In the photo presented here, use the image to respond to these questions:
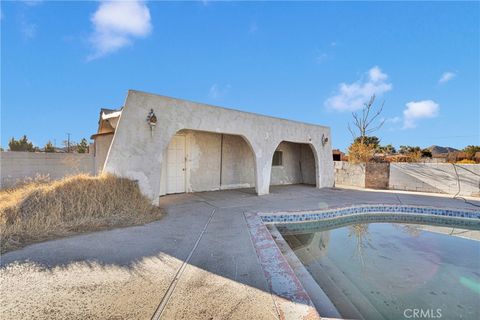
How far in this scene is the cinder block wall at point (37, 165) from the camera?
1121cm

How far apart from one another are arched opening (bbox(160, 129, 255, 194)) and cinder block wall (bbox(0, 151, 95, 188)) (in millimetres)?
5746

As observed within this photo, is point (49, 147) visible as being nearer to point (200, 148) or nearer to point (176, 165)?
point (176, 165)

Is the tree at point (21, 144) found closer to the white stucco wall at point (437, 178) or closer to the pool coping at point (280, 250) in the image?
the pool coping at point (280, 250)

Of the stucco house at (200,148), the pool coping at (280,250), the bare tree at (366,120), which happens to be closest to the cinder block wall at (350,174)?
the stucco house at (200,148)

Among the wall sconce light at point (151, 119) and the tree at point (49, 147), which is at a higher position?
the wall sconce light at point (151, 119)

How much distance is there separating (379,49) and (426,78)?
4786 millimetres

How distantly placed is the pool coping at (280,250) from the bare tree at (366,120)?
49.5 feet

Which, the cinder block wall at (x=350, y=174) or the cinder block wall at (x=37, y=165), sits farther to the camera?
the cinder block wall at (x=350, y=174)

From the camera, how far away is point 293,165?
1524cm

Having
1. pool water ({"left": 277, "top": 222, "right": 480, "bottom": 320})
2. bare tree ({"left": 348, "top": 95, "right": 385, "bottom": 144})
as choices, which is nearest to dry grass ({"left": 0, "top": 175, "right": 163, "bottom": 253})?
pool water ({"left": 277, "top": 222, "right": 480, "bottom": 320})

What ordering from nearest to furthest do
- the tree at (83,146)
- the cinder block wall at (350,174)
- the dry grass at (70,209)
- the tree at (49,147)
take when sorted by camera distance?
the dry grass at (70,209) < the cinder block wall at (350,174) < the tree at (49,147) < the tree at (83,146)

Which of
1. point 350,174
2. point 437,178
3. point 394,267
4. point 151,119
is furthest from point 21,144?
point 437,178

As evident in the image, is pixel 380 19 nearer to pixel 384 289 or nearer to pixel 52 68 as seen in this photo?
pixel 384 289

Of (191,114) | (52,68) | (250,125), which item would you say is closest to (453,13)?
(250,125)
